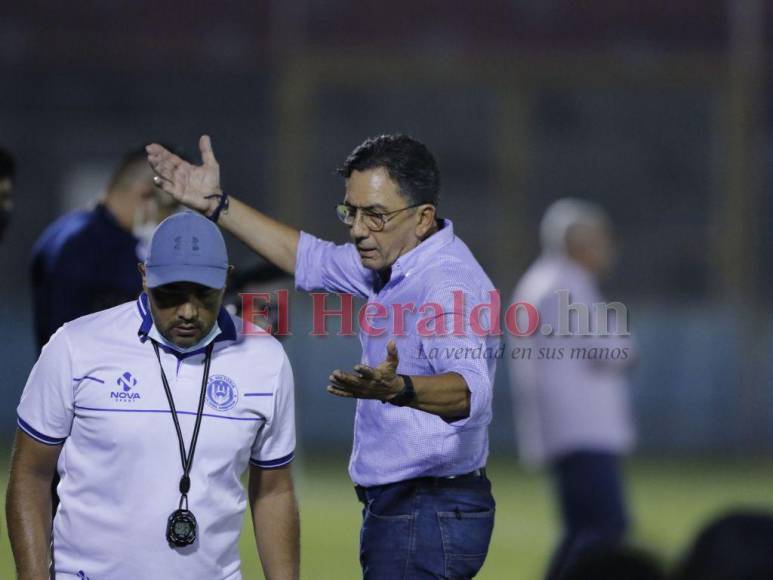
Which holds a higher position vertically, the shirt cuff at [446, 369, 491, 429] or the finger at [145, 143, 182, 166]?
the finger at [145, 143, 182, 166]

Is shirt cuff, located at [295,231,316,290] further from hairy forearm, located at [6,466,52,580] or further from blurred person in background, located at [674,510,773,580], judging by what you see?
blurred person in background, located at [674,510,773,580]

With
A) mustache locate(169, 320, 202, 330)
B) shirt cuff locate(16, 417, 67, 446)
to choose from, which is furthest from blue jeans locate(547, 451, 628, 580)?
shirt cuff locate(16, 417, 67, 446)

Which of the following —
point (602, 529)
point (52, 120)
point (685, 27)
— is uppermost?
point (685, 27)

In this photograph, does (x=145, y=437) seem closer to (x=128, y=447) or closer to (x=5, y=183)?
(x=128, y=447)

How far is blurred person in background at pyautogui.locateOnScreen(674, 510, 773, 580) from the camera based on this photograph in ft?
8.76

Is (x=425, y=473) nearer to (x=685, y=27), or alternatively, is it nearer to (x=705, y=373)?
(x=705, y=373)

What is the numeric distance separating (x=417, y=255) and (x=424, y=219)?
0.16m

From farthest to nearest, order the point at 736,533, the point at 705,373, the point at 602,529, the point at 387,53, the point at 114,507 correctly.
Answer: the point at 387,53 < the point at 705,373 < the point at 602,529 < the point at 114,507 < the point at 736,533

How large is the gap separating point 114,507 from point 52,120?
51.2 feet

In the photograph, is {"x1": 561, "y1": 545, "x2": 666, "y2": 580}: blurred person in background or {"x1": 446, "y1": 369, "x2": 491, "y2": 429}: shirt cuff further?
{"x1": 446, "y1": 369, "x2": 491, "y2": 429}: shirt cuff

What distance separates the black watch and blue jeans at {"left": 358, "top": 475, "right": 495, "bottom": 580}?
718mm

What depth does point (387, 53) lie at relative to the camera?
819 inches

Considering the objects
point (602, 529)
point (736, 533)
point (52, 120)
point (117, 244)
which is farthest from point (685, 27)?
point (736, 533)

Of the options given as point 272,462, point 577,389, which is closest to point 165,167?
point 272,462
